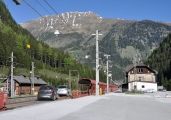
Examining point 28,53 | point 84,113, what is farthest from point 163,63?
point 84,113

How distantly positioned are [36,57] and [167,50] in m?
92.2

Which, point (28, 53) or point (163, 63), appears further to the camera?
point (163, 63)

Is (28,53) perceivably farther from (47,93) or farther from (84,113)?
(84,113)

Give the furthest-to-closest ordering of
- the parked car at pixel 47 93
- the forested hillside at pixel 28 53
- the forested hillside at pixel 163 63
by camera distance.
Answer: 1. the forested hillside at pixel 163 63
2. the forested hillside at pixel 28 53
3. the parked car at pixel 47 93

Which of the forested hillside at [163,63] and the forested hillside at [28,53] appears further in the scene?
the forested hillside at [163,63]

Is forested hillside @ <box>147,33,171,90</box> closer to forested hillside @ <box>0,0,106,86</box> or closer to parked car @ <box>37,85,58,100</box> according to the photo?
forested hillside @ <box>0,0,106,86</box>

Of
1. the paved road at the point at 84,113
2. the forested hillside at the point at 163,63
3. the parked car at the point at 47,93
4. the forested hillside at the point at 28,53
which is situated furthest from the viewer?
the forested hillside at the point at 163,63

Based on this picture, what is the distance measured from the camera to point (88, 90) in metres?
49.0

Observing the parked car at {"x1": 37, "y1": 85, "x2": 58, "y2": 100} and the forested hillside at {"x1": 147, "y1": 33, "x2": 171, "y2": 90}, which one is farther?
the forested hillside at {"x1": 147, "y1": 33, "x2": 171, "y2": 90}

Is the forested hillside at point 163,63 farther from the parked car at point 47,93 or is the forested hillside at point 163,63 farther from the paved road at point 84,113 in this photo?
the paved road at point 84,113

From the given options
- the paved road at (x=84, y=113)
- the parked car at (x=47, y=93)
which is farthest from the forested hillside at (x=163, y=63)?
the paved road at (x=84, y=113)

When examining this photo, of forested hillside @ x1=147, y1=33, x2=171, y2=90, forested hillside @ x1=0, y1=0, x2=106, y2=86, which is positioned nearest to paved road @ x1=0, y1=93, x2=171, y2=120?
forested hillside @ x1=0, y1=0, x2=106, y2=86

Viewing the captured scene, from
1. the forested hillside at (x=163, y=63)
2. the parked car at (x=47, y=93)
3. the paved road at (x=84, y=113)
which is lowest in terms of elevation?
the paved road at (x=84, y=113)

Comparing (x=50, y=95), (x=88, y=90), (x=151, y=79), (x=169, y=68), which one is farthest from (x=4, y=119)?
(x=169, y=68)
